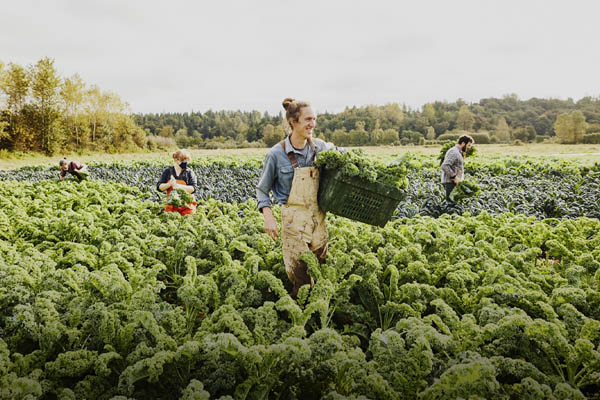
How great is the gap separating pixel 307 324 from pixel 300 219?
1084 millimetres

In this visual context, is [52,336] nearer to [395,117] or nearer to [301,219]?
[301,219]

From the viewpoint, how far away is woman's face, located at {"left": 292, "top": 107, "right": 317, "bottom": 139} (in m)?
3.49

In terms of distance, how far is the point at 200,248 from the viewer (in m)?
5.59

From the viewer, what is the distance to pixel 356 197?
12.3ft

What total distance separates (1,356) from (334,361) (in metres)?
2.31

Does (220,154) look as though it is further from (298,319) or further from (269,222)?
(298,319)

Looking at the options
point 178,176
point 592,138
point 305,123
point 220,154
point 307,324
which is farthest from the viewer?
point 592,138

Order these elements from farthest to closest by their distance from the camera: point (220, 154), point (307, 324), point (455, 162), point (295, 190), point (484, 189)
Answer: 1. point (220, 154)
2. point (484, 189)
3. point (455, 162)
4. point (307, 324)
5. point (295, 190)

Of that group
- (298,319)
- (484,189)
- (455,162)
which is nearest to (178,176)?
(298,319)

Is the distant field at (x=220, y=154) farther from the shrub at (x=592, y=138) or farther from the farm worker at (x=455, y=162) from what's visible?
the shrub at (x=592, y=138)

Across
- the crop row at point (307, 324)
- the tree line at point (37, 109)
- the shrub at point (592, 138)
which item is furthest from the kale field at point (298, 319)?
the shrub at point (592, 138)

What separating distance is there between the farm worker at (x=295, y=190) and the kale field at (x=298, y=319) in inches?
13.3

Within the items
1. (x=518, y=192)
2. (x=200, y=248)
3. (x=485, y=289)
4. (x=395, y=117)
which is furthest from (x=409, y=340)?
(x=395, y=117)

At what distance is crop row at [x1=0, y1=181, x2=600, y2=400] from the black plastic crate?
1.79 feet
